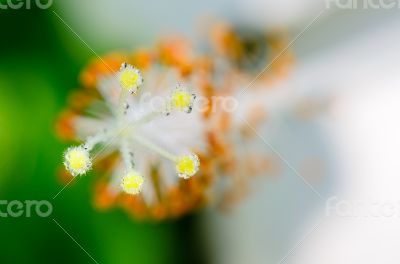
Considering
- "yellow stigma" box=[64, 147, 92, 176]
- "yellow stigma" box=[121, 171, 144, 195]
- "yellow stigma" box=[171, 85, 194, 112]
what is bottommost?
"yellow stigma" box=[121, 171, 144, 195]

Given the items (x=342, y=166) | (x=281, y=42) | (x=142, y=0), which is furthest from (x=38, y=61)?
(x=342, y=166)

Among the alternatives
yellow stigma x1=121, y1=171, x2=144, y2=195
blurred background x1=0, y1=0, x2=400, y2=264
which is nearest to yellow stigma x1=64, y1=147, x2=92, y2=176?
yellow stigma x1=121, y1=171, x2=144, y2=195

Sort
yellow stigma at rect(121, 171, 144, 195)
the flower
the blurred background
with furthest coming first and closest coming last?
the blurred background < the flower < yellow stigma at rect(121, 171, 144, 195)

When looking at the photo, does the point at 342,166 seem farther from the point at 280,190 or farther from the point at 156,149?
the point at 156,149

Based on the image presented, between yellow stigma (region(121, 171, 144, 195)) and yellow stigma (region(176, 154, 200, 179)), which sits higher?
yellow stigma (region(176, 154, 200, 179))

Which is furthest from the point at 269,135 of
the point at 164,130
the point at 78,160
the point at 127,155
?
the point at 78,160

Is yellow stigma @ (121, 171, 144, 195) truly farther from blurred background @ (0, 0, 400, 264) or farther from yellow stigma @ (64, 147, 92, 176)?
blurred background @ (0, 0, 400, 264)
